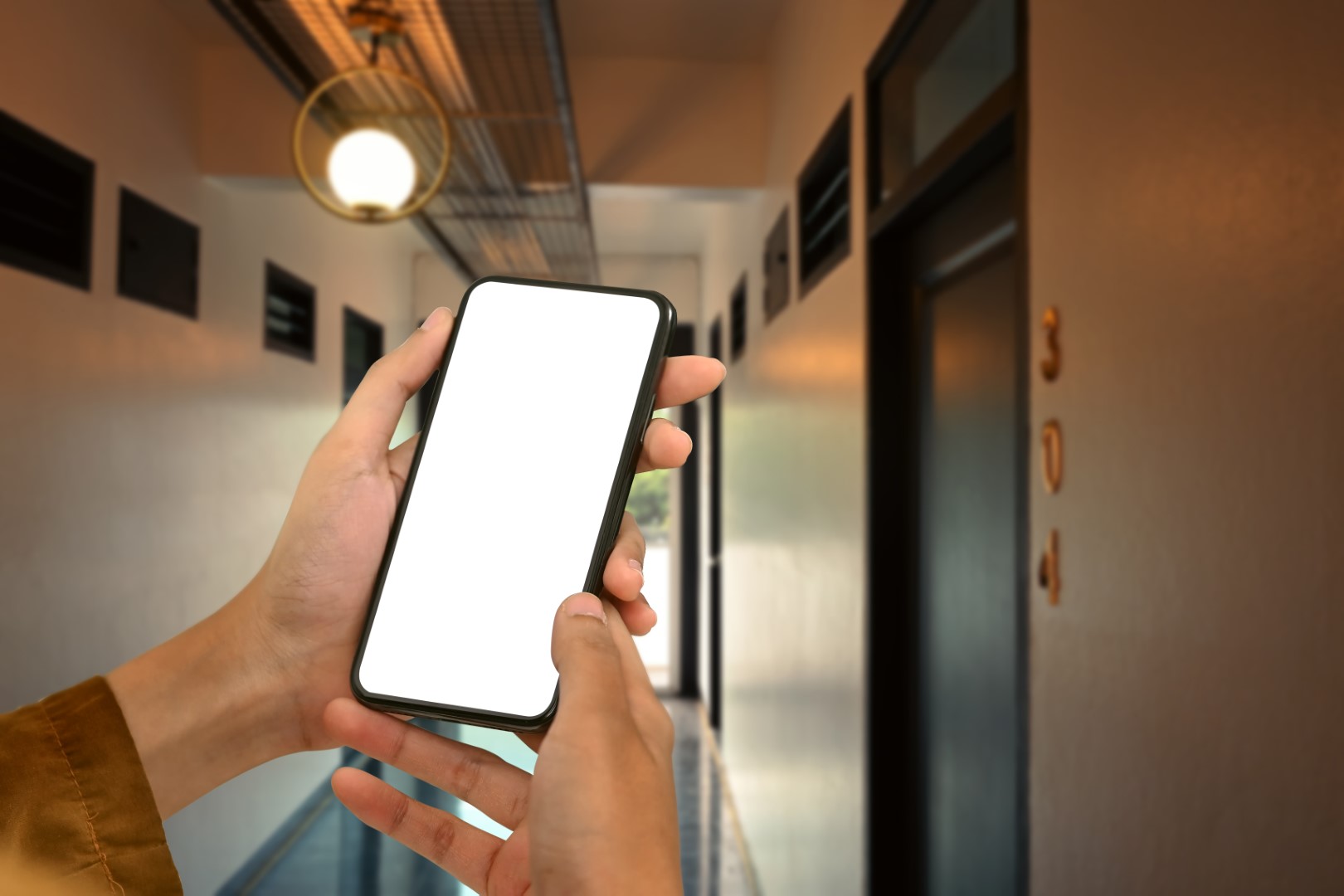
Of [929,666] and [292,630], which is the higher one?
[292,630]

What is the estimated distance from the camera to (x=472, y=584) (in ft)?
2.72

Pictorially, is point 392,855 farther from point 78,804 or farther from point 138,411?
point 78,804

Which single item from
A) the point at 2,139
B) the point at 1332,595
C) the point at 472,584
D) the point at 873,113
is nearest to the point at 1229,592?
the point at 1332,595

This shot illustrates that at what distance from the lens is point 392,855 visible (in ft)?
14.5

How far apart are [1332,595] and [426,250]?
22.7 feet

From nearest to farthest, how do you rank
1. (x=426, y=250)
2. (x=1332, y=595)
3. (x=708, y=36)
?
(x=1332, y=595), (x=708, y=36), (x=426, y=250)

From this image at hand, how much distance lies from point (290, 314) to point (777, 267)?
2.47 m

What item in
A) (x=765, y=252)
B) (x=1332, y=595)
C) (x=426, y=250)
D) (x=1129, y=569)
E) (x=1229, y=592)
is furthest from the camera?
(x=426, y=250)

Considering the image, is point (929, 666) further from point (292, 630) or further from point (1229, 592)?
point (292, 630)

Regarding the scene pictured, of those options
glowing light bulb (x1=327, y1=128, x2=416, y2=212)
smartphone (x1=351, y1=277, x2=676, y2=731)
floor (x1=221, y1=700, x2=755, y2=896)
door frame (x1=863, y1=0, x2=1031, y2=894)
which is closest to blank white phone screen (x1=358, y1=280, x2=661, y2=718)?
smartphone (x1=351, y1=277, x2=676, y2=731)

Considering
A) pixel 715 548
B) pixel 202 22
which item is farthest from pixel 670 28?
pixel 715 548

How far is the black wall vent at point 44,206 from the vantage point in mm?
2418

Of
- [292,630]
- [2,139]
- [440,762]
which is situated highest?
[2,139]

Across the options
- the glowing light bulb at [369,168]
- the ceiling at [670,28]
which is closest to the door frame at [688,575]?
the ceiling at [670,28]
